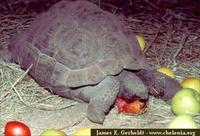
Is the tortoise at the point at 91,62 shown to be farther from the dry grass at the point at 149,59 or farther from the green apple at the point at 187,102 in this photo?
the green apple at the point at 187,102

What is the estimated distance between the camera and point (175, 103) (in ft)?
13.7

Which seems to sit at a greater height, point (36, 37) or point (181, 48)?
point (36, 37)

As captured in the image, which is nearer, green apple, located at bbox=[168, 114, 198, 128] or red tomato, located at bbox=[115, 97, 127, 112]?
green apple, located at bbox=[168, 114, 198, 128]

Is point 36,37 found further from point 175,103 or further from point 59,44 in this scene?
point 175,103

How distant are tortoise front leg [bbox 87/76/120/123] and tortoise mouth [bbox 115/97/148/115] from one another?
144 mm

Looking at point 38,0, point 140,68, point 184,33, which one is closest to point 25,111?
point 140,68

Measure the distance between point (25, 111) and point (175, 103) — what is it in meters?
1.36

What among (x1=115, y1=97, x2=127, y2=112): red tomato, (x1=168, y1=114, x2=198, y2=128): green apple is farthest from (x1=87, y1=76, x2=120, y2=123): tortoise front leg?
(x1=168, y1=114, x2=198, y2=128): green apple

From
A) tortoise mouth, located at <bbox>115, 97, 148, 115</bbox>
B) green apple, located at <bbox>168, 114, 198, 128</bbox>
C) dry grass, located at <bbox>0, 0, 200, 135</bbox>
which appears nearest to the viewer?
green apple, located at <bbox>168, 114, 198, 128</bbox>

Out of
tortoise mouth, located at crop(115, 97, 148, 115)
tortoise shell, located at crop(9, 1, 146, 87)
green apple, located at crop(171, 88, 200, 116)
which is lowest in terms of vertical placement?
tortoise mouth, located at crop(115, 97, 148, 115)

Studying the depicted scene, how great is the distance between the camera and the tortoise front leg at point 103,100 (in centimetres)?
420

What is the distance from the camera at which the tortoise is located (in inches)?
169

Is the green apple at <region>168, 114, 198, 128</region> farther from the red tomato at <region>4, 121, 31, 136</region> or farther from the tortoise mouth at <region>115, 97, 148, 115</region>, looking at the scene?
the red tomato at <region>4, 121, 31, 136</region>

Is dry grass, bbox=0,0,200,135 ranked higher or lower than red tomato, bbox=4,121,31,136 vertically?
lower
